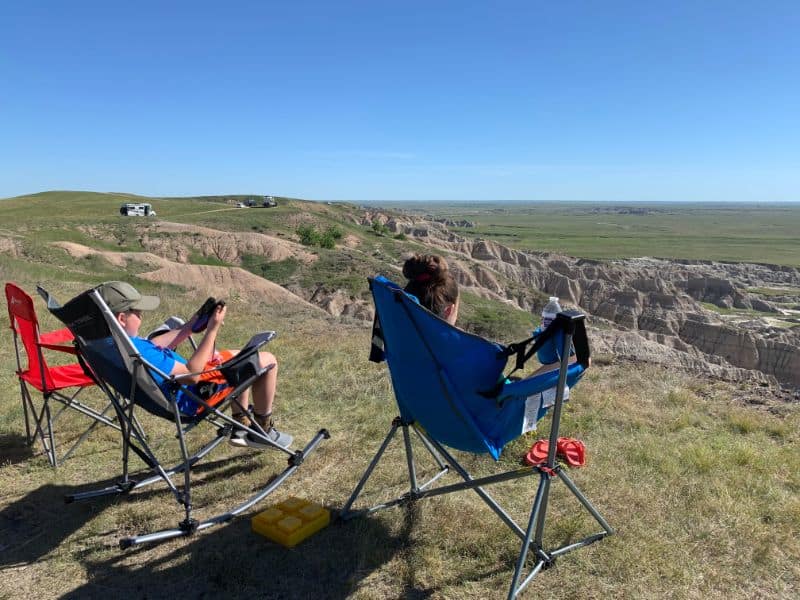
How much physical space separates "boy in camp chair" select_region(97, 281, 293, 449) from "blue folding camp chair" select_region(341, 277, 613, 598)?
142 cm

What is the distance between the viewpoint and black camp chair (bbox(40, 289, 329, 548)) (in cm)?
363

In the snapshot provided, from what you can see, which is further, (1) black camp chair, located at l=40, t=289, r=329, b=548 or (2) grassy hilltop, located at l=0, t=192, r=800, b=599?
(1) black camp chair, located at l=40, t=289, r=329, b=548

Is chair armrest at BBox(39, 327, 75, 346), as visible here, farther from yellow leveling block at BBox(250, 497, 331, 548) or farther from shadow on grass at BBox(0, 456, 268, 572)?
yellow leveling block at BBox(250, 497, 331, 548)

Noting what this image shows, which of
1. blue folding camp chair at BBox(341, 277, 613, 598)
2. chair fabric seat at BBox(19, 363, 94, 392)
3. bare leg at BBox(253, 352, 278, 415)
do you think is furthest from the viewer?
chair fabric seat at BBox(19, 363, 94, 392)

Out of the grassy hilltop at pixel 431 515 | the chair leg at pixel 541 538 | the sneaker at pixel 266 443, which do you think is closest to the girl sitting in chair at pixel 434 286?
the chair leg at pixel 541 538

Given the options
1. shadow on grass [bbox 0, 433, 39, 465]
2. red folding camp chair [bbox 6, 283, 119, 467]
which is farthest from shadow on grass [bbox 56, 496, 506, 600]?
shadow on grass [bbox 0, 433, 39, 465]

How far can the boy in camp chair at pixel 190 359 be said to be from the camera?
3859mm

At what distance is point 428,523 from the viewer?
3.96 metres

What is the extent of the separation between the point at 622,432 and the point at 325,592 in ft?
11.9

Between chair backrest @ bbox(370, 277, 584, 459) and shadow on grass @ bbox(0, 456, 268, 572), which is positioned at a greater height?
chair backrest @ bbox(370, 277, 584, 459)

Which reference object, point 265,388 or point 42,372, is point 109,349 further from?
point 265,388

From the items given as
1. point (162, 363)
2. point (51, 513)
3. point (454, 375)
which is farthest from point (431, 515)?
point (51, 513)

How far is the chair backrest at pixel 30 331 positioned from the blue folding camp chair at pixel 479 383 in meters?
2.97

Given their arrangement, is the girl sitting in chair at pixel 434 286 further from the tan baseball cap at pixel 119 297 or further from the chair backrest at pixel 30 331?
the chair backrest at pixel 30 331
